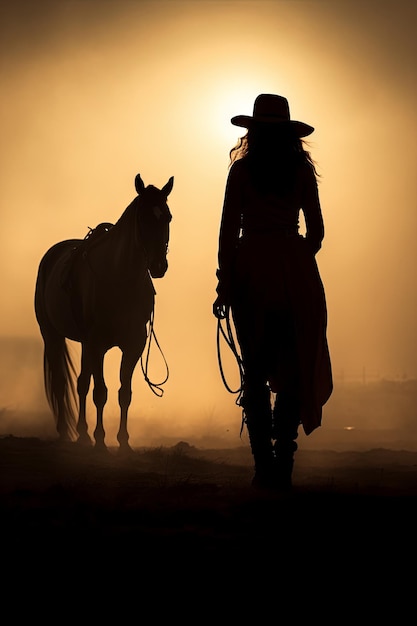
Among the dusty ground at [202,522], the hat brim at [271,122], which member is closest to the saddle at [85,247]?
the dusty ground at [202,522]

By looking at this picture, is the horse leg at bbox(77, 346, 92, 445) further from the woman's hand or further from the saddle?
the woman's hand

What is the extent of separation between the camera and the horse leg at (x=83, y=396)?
13.9m

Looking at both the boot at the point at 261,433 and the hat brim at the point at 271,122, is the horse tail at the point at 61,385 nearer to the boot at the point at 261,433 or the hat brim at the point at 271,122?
the boot at the point at 261,433

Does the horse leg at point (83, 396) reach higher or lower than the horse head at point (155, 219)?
lower

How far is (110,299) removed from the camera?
13.1 metres

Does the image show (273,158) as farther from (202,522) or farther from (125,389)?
(125,389)

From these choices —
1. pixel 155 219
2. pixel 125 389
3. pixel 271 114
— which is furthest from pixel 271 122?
pixel 125 389

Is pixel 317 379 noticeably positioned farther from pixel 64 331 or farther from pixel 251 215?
pixel 64 331

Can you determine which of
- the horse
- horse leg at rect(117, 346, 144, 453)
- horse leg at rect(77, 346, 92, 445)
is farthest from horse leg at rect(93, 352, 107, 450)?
horse leg at rect(77, 346, 92, 445)

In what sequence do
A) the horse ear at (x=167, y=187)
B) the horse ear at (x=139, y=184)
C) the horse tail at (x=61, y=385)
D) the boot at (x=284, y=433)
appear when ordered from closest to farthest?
the boot at (x=284, y=433) → the horse ear at (x=139, y=184) → the horse ear at (x=167, y=187) → the horse tail at (x=61, y=385)

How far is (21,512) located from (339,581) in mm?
2321

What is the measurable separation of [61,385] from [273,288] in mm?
8209

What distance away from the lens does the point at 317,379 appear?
7.56 m

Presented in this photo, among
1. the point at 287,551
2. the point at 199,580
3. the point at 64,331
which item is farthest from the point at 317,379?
the point at 64,331
